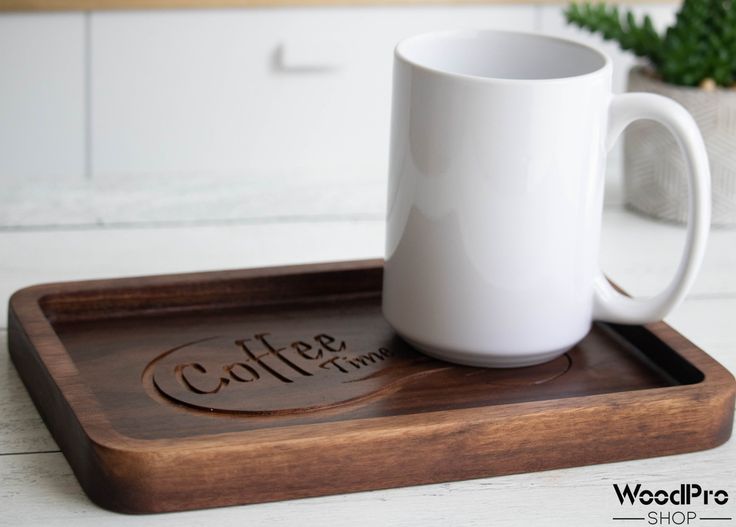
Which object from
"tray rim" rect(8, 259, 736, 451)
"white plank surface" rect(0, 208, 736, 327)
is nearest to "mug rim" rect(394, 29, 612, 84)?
"tray rim" rect(8, 259, 736, 451)

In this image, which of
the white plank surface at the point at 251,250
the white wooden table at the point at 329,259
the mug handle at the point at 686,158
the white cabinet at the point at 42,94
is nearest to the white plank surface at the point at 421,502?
the white wooden table at the point at 329,259

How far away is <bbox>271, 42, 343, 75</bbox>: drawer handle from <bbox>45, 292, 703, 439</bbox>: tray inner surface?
2.06 ft

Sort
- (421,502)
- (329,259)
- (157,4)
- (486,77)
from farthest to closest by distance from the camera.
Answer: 1. (157,4)
2. (329,259)
3. (486,77)
4. (421,502)

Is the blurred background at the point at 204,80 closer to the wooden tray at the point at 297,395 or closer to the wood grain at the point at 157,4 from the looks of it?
the wood grain at the point at 157,4

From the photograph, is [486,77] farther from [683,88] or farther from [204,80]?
[204,80]

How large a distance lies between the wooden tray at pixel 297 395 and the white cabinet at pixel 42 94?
0.55 metres

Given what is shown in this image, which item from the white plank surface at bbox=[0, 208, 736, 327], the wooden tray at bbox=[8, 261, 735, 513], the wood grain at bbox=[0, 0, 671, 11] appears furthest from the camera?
the wood grain at bbox=[0, 0, 671, 11]

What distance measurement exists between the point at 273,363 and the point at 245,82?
2.38 ft

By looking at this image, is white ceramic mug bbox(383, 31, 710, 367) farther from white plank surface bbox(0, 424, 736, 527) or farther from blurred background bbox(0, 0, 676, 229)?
blurred background bbox(0, 0, 676, 229)

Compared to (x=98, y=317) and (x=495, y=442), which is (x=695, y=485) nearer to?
(x=495, y=442)

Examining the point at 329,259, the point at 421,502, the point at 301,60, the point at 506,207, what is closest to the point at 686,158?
the point at 506,207

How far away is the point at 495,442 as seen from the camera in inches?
22.7

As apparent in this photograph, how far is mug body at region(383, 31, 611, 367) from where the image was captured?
0.60 meters

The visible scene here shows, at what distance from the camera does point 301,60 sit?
133 centimetres
